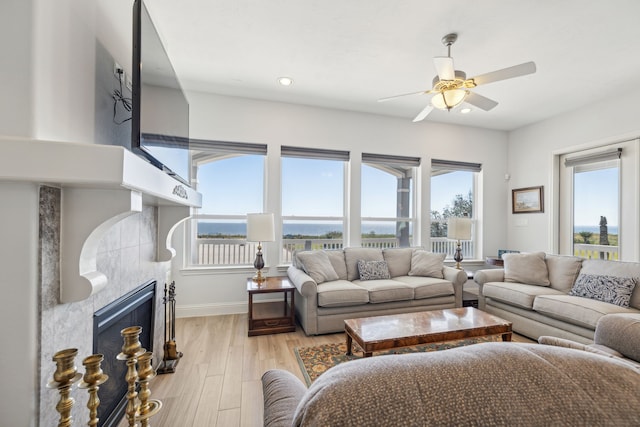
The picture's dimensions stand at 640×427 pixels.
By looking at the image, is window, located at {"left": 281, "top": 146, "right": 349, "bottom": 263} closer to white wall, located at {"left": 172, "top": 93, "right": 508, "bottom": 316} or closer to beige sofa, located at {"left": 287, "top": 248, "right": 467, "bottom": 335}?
white wall, located at {"left": 172, "top": 93, "right": 508, "bottom": 316}

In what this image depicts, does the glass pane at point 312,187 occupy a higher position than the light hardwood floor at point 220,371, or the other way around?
the glass pane at point 312,187

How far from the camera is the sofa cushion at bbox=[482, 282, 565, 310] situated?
9.39ft

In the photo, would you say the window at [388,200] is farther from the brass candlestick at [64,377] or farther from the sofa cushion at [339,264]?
the brass candlestick at [64,377]

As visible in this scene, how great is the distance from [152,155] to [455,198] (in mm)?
4689

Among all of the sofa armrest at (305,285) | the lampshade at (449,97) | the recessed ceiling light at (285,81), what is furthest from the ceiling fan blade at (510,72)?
the sofa armrest at (305,285)

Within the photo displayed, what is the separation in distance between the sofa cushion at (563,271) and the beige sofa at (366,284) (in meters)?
0.94

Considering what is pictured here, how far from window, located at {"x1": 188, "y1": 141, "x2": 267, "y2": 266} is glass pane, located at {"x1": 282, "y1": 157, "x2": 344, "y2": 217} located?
1.23ft

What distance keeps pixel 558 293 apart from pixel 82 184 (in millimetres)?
4065

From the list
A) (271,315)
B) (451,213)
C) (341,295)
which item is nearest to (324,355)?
(341,295)

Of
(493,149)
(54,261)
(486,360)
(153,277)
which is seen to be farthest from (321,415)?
(493,149)

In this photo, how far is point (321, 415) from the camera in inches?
15.5

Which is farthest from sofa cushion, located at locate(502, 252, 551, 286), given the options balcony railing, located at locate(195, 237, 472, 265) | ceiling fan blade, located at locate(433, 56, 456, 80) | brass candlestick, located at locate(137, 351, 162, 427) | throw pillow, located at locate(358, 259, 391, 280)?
brass candlestick, located at locate(137, 351, 162, 427)

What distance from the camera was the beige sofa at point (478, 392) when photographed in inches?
15.5

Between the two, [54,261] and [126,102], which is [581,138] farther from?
[54,261]
